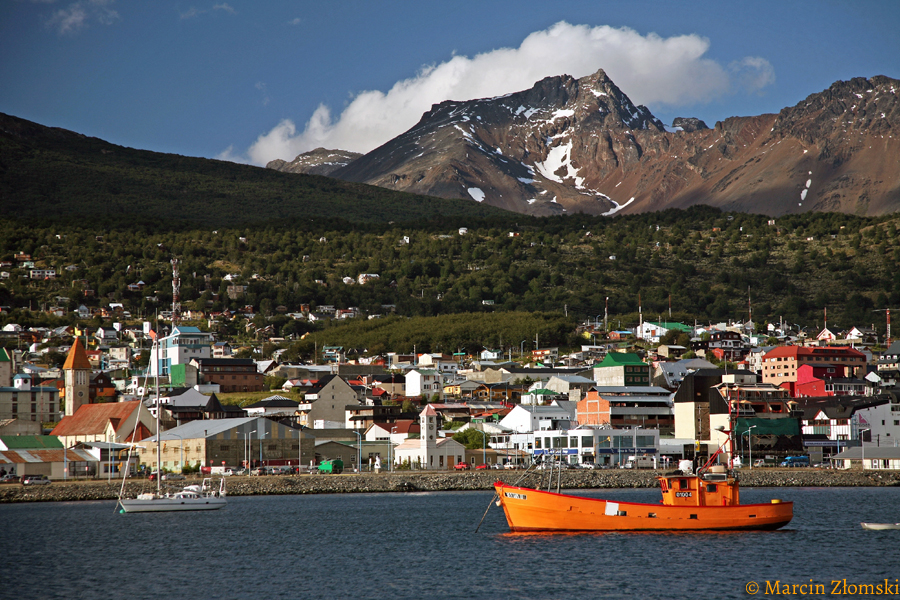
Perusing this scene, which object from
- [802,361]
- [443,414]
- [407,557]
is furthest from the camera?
[802,361]

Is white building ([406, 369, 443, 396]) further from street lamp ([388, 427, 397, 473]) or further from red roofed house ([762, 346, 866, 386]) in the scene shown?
red roofed house ([762, 346, 866, 386])

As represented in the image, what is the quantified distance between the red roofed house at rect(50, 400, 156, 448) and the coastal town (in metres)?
0.20

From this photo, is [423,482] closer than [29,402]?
Yes

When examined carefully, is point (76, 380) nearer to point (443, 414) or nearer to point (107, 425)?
point (107, 425)

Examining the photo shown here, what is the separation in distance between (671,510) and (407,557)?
478 inches

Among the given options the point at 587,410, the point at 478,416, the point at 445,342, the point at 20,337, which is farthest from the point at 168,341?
the point at 587,410

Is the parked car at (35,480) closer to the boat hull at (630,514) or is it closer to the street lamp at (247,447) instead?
the street lamp at (247,447)

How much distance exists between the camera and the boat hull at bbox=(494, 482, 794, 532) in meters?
45.0

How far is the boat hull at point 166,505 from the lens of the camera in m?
61.8

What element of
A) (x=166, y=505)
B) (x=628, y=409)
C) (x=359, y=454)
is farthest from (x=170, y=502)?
(x=628, y=409)

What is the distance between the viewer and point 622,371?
112312 millimetres

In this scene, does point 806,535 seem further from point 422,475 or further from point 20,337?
point 20,337

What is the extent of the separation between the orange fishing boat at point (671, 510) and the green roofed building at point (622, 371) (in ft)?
218

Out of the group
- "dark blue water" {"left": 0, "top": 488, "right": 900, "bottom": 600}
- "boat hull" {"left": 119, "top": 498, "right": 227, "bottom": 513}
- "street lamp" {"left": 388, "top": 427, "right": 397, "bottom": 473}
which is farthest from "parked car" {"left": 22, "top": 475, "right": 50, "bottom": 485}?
"street lamp" {"left": 388, "top": 427, "right": 397, "bottom": 473}
